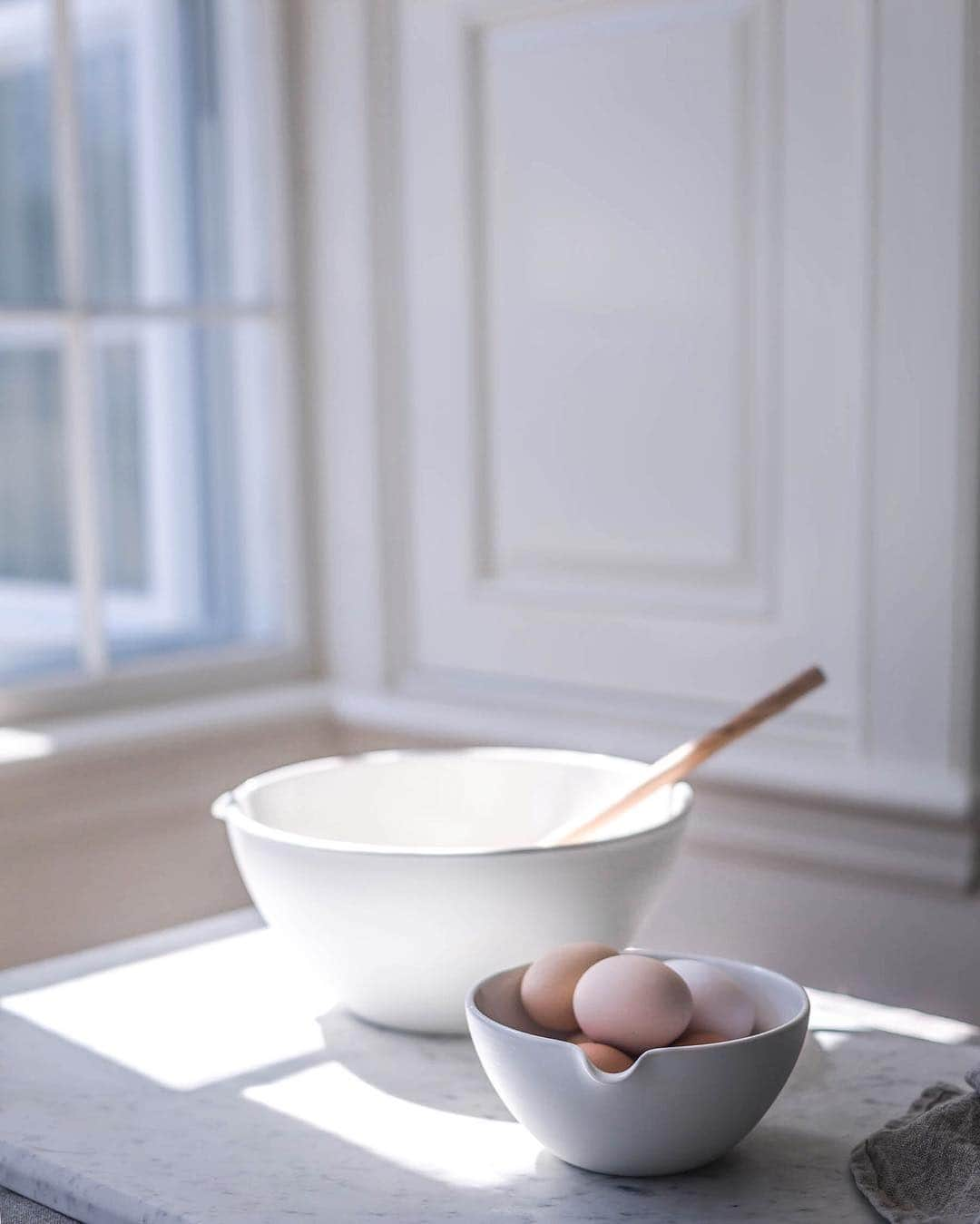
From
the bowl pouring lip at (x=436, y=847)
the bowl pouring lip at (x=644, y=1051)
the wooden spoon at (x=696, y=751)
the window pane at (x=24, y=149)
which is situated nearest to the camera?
the bowl pouring lip at (x=644, y=1051)

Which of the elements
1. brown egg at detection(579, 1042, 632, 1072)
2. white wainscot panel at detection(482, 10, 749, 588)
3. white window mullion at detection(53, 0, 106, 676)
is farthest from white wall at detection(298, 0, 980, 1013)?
brown egg at detection(579, 1042, 632, 1072)

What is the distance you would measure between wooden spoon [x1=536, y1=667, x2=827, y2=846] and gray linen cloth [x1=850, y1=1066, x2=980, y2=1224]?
10.8 inches

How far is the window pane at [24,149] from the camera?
1745 mm

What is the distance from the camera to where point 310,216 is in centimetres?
197

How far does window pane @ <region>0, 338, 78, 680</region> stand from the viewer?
178cm

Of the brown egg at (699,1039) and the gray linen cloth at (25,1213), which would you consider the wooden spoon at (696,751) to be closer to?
the brown egg at (699,1039)

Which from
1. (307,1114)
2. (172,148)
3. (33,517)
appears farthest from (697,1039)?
(172,148)

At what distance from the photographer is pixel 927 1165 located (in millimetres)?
819

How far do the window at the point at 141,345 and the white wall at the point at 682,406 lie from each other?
0.29 ft

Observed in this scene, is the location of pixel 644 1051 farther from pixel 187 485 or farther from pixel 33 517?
pixel 187 485

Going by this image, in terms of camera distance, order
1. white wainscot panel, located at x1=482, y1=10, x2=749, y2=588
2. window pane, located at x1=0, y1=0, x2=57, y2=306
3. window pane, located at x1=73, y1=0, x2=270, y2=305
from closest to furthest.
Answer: white wainscot panel, located at x1=482, y1=10, x2=749, y2=588
window pane, located at x1=0, y1=0, x2=57, y2=306
window pane, located at x1=73, y1=0, x2=270, y2=305

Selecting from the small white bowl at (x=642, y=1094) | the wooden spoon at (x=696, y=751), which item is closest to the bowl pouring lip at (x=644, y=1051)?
the small white bowl at (x=642, y=1094)

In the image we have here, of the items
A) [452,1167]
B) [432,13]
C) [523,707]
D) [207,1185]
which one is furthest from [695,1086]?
[432,13]

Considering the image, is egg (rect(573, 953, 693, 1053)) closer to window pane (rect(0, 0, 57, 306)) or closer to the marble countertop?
the marble countertop
